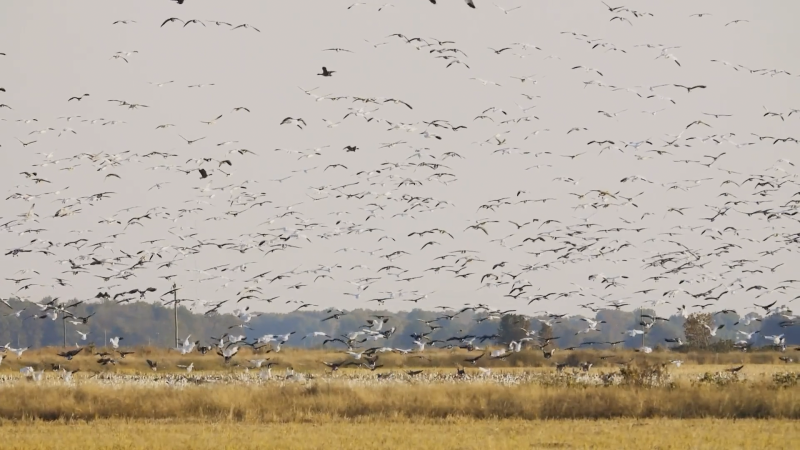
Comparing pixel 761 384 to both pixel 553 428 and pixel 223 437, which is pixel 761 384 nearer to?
pixel 553 428

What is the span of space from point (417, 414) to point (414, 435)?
685cm

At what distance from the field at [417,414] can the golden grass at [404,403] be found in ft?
0.14

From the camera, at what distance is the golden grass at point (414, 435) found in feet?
93.4

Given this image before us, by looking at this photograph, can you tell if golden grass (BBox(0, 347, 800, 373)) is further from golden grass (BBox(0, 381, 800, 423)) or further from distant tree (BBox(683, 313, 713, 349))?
golden grass (BBox(0, 381, 800, 423))

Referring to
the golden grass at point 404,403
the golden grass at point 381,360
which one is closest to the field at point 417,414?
the golden grass at point 404,403

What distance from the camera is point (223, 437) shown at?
30.3 metres

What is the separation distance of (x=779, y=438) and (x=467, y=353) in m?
52.0

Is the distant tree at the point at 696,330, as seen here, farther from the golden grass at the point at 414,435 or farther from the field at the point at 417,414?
the golden grass at the point at 414,435

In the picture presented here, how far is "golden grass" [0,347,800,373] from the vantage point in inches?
2731

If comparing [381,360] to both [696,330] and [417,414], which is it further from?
[696,330]

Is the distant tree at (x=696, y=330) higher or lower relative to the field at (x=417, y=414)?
higher

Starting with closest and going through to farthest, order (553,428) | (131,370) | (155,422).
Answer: (553,428)
(155,422)
(131,370)

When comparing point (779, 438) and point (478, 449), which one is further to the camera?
point (779, 438)

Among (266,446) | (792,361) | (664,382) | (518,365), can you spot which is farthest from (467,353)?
(266,446)
